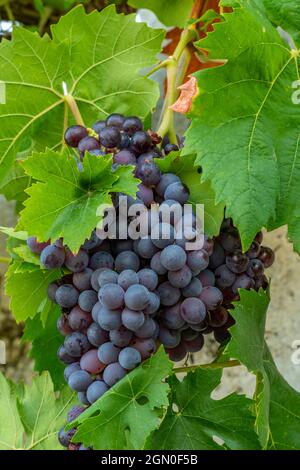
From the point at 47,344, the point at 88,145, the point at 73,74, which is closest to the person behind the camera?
the point at 88,145

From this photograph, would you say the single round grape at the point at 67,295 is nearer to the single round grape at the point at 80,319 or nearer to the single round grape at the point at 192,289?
the single round grape at the point at 80,319

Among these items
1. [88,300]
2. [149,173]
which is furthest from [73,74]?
[88,300]

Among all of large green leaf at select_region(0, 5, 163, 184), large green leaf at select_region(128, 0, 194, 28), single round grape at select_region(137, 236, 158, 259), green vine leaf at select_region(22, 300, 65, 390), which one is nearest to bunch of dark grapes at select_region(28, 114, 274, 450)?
single round grape at select_region(137, 236, 158, 259)

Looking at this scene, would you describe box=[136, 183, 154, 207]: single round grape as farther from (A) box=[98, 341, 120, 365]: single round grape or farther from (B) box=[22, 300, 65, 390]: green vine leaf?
(B) box=[22, 300, 65, 390]: green vine leaf

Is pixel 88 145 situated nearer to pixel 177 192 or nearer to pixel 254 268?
pixel 177 192

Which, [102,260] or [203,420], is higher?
[102,260]

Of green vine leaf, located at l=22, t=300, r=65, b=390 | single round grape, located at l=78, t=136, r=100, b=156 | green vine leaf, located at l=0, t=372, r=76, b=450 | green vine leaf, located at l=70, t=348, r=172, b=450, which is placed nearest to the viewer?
green vine leaf, located at l=70, t=348, r=172, b=450
